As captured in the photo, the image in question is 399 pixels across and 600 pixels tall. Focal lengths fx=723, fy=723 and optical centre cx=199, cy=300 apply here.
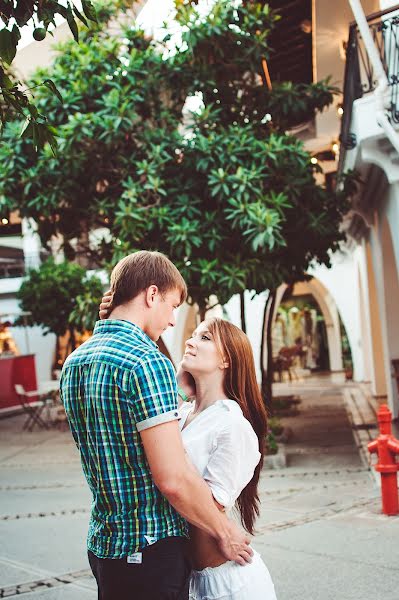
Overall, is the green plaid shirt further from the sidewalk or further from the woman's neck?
the sidewalk

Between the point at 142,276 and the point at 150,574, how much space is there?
918mm

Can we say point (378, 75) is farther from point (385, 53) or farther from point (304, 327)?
point (304, 327)

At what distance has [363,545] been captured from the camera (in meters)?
5.66

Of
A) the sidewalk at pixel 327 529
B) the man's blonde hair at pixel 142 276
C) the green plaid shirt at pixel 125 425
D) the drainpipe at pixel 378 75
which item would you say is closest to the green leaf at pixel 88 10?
the man's blonde hair at pixel 142 276

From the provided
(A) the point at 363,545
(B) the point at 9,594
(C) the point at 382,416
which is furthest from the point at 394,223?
(B) the point at 9,594

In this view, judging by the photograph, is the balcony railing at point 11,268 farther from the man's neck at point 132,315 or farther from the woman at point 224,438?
the man's neck at point 132,315

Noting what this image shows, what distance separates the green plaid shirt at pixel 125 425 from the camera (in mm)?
2139

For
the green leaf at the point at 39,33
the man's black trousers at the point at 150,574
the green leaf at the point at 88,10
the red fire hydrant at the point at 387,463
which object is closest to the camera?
the man's black trousers at the point at 150,574

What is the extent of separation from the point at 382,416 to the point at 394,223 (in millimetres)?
3977

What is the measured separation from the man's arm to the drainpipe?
22.6 feet

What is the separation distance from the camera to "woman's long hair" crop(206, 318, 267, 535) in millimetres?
2701

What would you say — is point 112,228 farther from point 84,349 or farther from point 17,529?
point 84,349

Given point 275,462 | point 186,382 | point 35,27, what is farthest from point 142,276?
point 275,462

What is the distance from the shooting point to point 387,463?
6422 mm
